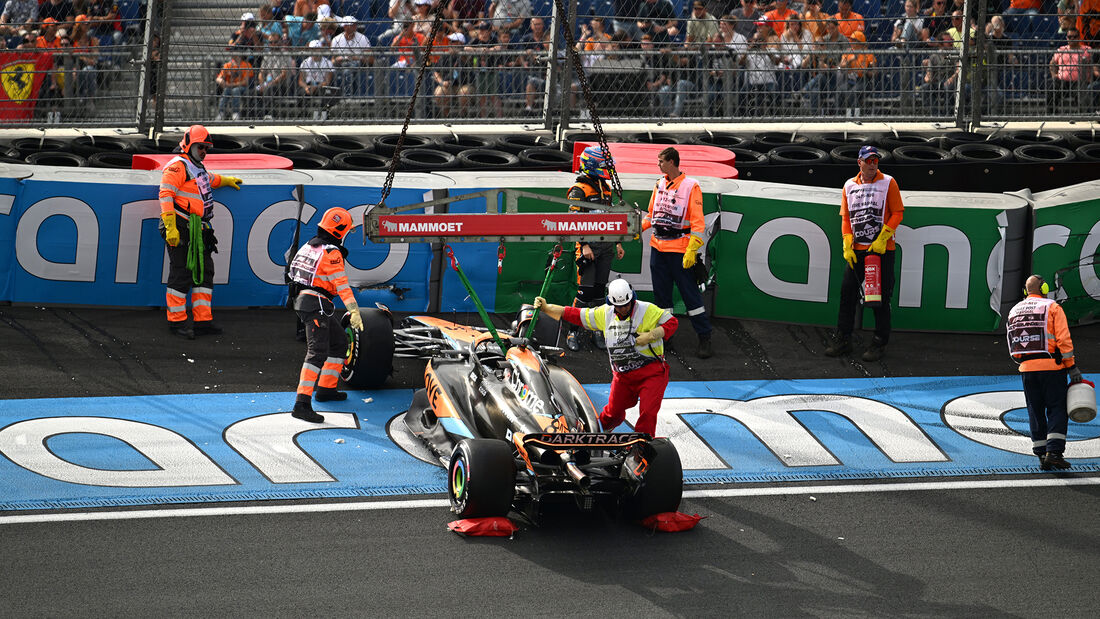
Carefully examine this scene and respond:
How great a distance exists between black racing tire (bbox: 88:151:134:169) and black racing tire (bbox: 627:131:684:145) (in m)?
6.14

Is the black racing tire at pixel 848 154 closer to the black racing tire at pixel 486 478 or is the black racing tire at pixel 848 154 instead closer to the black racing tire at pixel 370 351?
the black racing tire at pixel 370 351

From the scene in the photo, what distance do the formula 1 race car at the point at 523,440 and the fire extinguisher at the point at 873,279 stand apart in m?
3.72

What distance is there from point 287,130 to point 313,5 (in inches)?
68.3

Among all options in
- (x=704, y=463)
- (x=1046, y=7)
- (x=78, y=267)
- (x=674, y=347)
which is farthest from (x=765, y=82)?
(x=78, y=267)

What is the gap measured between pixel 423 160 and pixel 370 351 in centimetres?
459

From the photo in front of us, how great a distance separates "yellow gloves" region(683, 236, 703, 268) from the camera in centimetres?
1298

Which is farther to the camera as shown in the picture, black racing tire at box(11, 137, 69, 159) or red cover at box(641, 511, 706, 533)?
black racing tire at box(11, 137, 69, 159)

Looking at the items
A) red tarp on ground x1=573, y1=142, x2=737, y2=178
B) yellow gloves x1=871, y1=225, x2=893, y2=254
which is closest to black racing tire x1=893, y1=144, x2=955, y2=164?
red tarp on ground x1=573, y1=142, x2=737, y2=178

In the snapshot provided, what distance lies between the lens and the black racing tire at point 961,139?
16922 millimetres

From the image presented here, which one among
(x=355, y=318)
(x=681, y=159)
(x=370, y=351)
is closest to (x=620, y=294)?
(x=355, y=318)

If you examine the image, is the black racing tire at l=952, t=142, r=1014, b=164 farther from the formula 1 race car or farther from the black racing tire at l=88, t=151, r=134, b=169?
the black racing tire at l=88, t=151, r=134, b=169

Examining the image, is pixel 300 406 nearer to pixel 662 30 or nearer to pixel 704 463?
pixel 704 463

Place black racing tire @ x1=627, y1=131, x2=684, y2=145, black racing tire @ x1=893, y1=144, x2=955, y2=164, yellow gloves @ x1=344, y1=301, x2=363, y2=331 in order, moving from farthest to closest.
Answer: black racing tire @ x1=627, y1=131, x2=684, y2=145
black racing tire @ x1=893, y1=144, x2=955, y2=164
yellow gloves @ x1=344, y1=301, x2=363, y2=331

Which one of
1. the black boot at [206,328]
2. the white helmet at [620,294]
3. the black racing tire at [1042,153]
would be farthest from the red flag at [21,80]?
the black racing tire at [1042,153]
